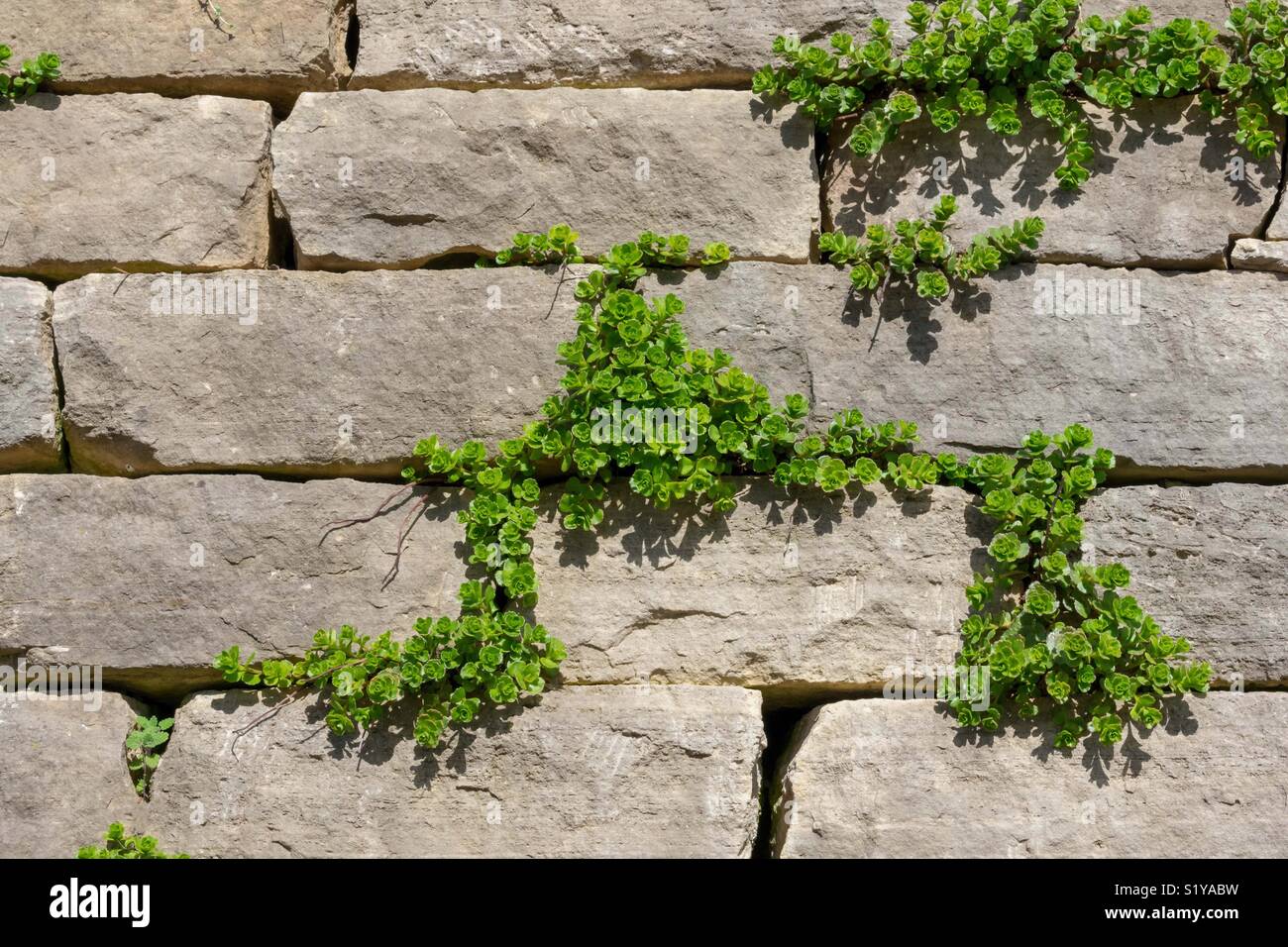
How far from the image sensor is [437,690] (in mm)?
3484

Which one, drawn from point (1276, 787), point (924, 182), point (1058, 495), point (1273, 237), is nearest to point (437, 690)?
point (1058, 495)

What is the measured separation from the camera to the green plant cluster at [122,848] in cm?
338

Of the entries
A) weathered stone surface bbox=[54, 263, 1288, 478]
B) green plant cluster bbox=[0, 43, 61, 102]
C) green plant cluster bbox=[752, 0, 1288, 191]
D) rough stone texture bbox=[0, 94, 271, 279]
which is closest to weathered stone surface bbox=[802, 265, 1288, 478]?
weathered stone surface bbox=[54, 263, 1288, 478]

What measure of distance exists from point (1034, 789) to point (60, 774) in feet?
8.87

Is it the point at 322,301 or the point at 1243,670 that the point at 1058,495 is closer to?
the point at 1243,670

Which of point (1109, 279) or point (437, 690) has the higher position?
point (1109, 279)

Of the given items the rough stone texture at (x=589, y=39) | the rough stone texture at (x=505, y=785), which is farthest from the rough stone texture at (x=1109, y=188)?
the rough stone texture at (x=505, y=785)

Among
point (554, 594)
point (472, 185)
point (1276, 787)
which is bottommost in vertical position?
point (1276, 787)

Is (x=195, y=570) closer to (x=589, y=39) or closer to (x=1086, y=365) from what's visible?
(x=589, y=39)

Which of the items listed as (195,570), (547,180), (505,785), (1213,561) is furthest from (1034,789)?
(195,570)

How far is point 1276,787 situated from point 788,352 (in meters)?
1.80

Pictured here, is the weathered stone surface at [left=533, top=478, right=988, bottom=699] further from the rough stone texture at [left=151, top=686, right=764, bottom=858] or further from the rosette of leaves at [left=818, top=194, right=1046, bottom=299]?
the rosette of leaves at [left=818, top=194, right=1046, bottom=299]

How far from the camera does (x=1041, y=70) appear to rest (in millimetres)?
3740

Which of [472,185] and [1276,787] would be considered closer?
[1276,787]
